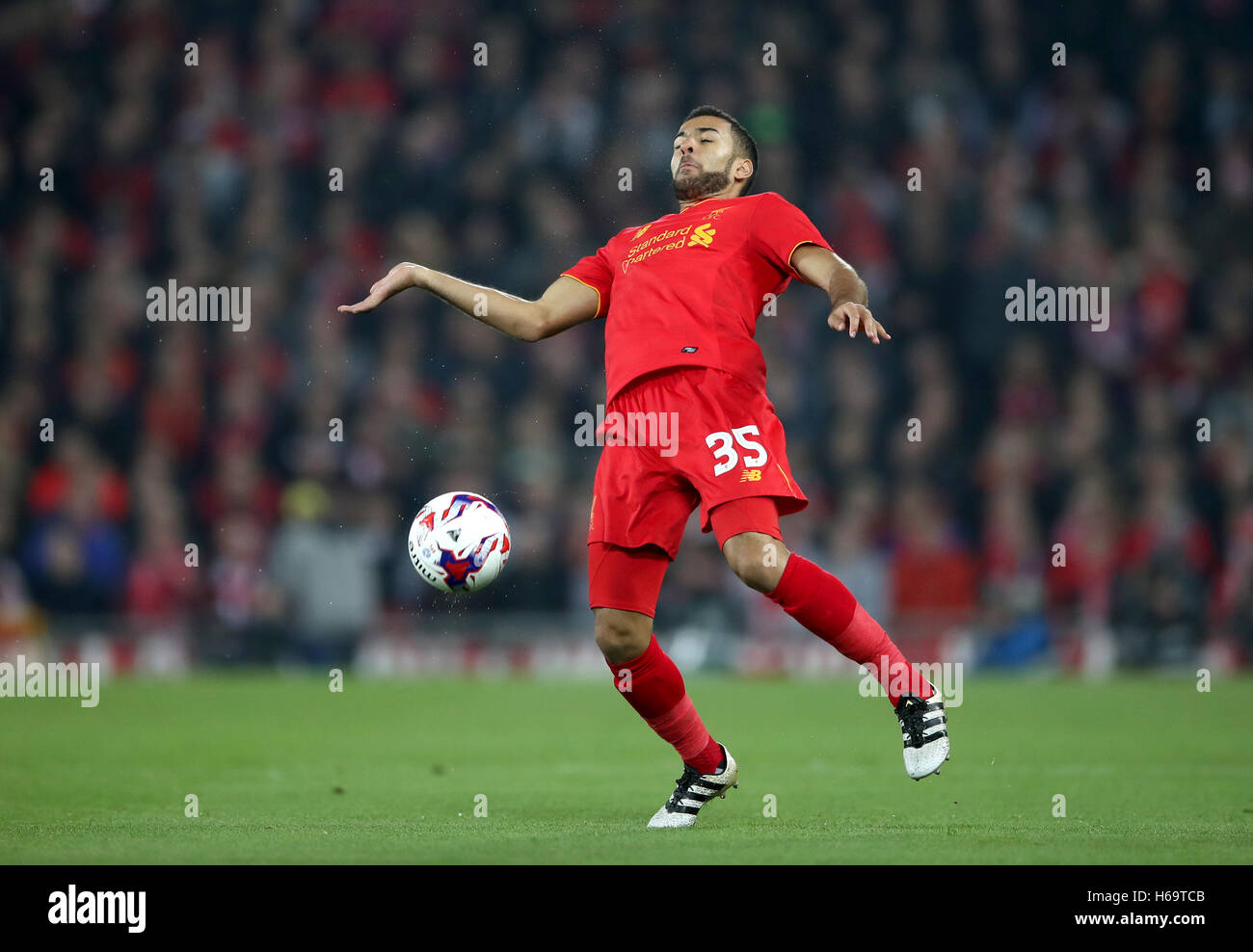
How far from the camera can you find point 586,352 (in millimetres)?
16922

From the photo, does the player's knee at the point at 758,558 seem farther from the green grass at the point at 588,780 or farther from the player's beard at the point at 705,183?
the player's beard at the point at 705,183

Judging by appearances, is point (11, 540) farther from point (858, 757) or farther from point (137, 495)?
point (858, 757)

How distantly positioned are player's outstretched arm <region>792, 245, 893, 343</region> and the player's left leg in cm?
75

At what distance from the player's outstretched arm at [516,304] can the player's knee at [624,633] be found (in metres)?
1.19

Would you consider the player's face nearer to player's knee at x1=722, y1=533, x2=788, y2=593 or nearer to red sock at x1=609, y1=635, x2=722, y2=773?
player's knee at x1=722, y1=533, x2=788, y2=593

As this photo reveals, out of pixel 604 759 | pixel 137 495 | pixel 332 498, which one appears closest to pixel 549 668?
pixel 332 498

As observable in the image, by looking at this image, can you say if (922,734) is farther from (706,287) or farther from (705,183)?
(705,183)

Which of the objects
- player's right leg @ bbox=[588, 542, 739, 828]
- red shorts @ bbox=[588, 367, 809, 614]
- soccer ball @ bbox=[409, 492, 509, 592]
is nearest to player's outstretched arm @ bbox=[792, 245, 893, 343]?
red shorts @ bbox=[588, 367, 809, 614]

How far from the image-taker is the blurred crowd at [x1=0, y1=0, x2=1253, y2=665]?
15227 mm

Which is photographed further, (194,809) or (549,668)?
(549,668)

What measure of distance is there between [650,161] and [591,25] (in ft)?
8.25
